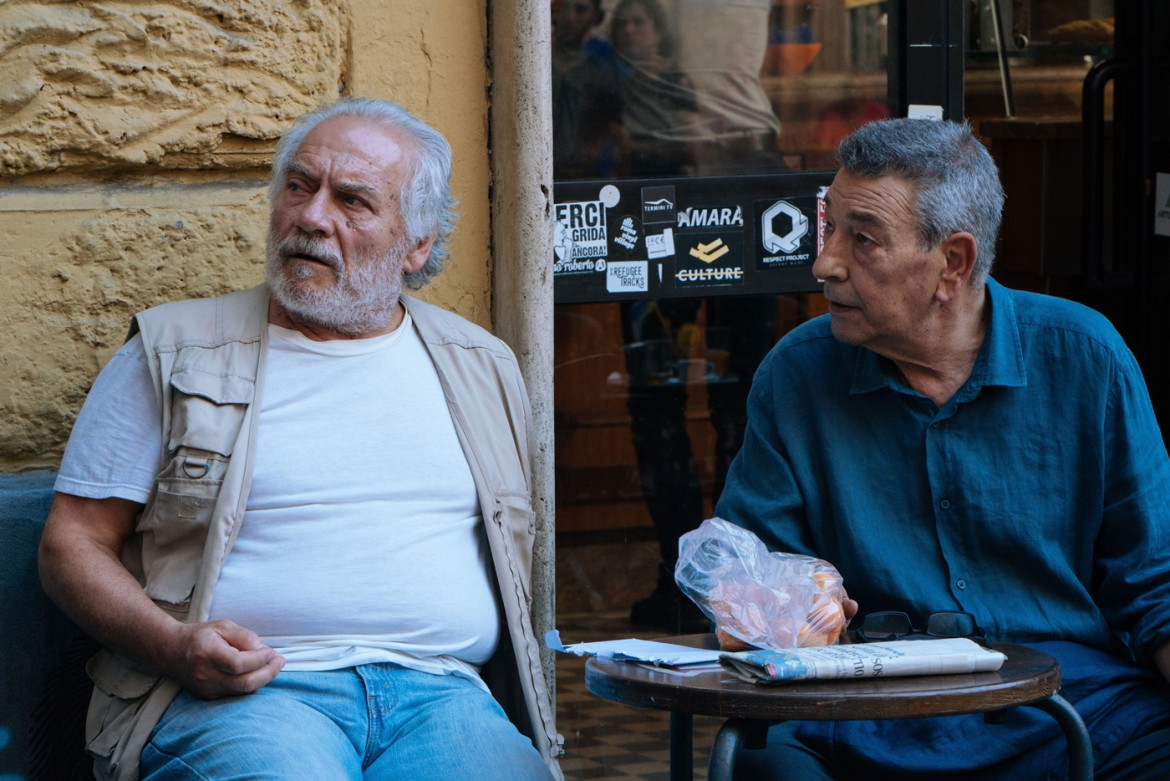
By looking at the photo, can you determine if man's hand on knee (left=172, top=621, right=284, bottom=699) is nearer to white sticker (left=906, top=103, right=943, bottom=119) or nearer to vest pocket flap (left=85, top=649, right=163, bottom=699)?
vest pocket flap (left=85, top=649, right=163, bottom=699)

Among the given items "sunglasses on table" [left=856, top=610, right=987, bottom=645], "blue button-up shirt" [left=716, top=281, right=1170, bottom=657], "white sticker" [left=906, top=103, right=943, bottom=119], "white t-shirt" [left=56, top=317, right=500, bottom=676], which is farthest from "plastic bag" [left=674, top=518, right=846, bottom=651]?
"white sticker" [left=906, top=103, right=943, bottom=119]

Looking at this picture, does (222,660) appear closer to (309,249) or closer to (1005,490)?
(309,249)

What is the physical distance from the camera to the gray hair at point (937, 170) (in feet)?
7.77

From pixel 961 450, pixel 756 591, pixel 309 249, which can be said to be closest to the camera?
pixel 756 591

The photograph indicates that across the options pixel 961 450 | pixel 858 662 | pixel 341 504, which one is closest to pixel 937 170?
pixel 961 450

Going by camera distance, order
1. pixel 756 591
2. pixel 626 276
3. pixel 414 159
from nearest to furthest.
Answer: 1. pixel 756 591
2. pixel 414 159
3. pixel 626 276

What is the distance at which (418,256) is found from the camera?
283 cm

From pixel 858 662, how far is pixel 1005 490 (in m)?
0.66

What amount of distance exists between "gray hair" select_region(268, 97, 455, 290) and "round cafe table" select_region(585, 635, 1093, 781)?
1118mm

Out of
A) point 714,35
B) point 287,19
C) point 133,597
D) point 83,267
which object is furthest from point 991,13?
point 133,597

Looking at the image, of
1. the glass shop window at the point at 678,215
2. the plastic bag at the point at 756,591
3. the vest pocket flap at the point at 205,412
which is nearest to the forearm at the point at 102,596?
the vest pocket flap at the point at 205,412

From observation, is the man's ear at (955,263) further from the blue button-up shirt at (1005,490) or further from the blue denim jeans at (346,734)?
the blue denim jeans at (346,734)

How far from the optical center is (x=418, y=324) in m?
2.74

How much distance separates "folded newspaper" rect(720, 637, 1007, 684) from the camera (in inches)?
72.1
